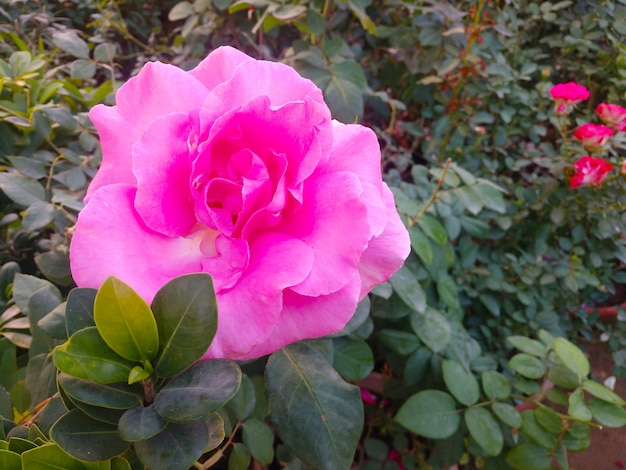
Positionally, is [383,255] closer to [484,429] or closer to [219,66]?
[219,66]

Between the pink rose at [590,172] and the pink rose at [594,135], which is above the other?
the pink rose at [594,135]

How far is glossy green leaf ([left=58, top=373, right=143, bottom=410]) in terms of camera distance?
0.30m

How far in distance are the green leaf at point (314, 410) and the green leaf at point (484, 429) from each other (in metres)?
0.33

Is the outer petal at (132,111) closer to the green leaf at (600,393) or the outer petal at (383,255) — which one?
the outer petal at (383,255)

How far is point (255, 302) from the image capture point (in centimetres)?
31

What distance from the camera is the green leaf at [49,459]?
308mm

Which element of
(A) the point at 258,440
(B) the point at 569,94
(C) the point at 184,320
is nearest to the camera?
(C) the point at 184,320

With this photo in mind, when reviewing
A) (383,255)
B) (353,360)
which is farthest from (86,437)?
(353,360)

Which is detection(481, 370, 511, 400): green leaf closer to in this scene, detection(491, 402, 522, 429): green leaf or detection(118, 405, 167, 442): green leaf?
detection(491, 402, 522, 429): green leaf

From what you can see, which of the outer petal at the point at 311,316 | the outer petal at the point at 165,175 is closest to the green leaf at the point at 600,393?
the outer petal at the point at 311,316

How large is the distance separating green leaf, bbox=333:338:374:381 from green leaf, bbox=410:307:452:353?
0.34 feet

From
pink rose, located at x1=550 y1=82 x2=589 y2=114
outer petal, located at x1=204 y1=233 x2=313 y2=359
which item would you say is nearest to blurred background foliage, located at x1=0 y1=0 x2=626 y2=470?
pink rose, located at x1=550 y1=82 x2=589 y2=114

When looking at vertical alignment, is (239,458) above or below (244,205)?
below

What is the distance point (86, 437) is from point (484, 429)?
606mm
